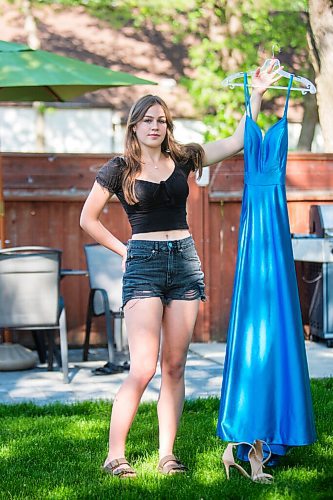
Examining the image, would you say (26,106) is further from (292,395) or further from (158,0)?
(292,395)

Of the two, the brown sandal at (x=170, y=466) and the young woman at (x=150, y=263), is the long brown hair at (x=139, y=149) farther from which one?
the brown sandal at (x=170, y=466)

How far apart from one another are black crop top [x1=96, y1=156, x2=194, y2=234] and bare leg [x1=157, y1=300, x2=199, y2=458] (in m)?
0.38

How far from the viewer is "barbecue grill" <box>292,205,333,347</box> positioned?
930 centimetres

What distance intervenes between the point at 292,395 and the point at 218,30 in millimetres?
14379

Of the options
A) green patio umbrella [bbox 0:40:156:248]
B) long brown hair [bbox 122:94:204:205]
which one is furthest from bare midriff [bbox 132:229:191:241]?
green patio umbrella [bbox 0:40:156:248]

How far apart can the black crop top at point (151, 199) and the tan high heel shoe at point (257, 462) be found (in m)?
1.09

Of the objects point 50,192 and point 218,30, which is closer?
point 50,192

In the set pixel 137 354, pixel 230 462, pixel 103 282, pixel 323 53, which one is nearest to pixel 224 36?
pixel 323 53

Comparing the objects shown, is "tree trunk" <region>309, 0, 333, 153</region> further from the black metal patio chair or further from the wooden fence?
the black metal patio chair

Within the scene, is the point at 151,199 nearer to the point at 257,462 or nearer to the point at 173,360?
the point at 173,360

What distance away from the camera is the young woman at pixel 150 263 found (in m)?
4.46

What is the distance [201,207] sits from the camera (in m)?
9.66

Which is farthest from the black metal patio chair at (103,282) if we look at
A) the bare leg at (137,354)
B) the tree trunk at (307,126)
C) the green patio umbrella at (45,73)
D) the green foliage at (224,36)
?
the tree trunk at (307,126)

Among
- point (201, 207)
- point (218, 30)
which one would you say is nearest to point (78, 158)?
point (201, 207)
